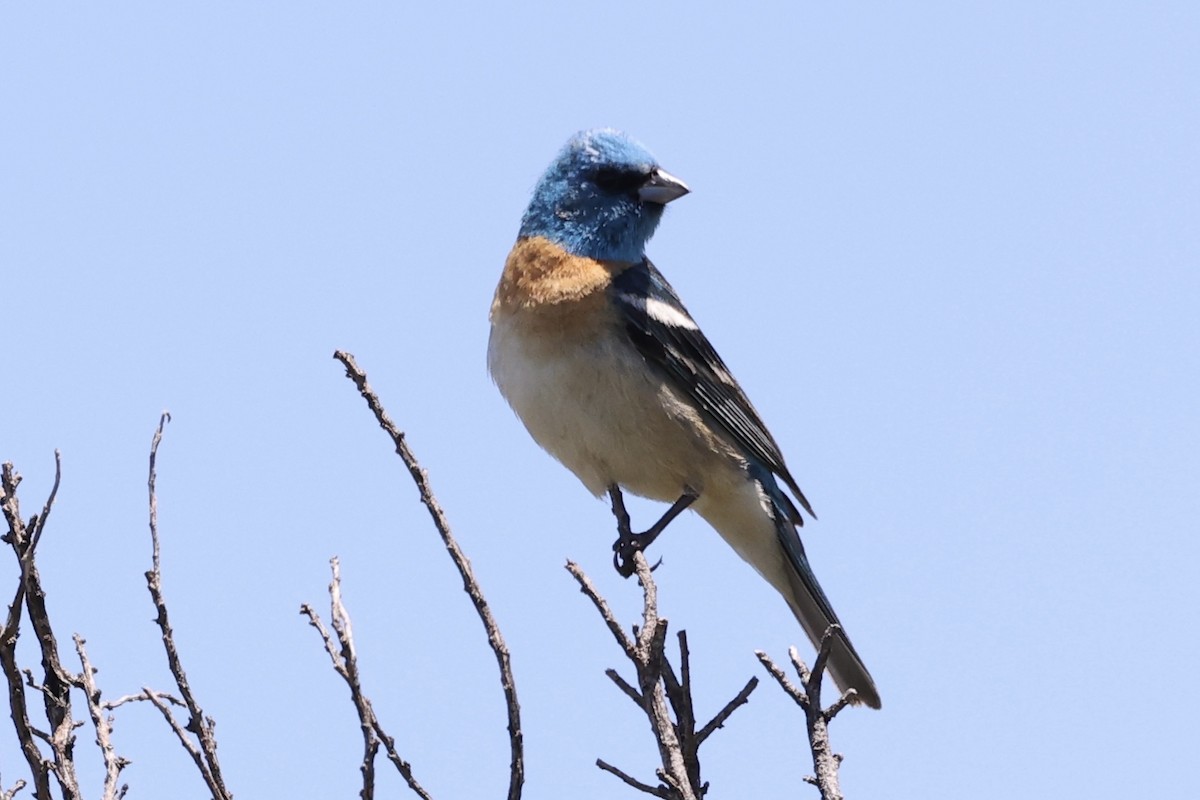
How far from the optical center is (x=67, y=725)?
362 centimetres

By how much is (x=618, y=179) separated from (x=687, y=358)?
90cm

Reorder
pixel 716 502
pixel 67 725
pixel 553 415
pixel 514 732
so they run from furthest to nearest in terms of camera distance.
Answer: pixel 716 502 < pixel 553 415 < pixel 67 725 < pixel 514 732

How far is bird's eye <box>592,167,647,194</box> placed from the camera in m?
6.86

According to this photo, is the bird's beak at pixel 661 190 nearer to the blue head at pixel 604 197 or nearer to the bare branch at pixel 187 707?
the blue head at pixel 604 197

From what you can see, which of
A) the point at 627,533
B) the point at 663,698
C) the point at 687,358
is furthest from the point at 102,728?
the point at 687,358

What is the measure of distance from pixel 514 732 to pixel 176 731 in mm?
804

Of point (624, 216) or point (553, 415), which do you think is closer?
point (553, 415)

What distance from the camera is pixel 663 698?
3.50 metres

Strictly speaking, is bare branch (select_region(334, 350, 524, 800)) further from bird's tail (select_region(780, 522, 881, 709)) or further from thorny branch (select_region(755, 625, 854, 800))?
bird's tail (select_region(780, 522, 881, 709))

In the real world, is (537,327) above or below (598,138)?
below

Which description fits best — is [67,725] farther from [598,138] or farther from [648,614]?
[598,138]

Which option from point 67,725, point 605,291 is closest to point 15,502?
point 67,725

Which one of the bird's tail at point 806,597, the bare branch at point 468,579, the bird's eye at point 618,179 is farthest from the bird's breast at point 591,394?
the bare branch at point 468,579

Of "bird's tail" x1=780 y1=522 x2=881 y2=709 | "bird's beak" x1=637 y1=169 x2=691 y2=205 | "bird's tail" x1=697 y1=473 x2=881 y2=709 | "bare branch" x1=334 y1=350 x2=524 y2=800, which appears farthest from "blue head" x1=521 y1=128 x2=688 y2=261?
"bare branch" x1=334 y1=350 x2=524 y2=800
